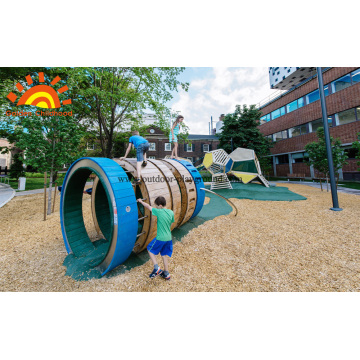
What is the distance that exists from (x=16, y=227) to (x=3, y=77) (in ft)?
34.8

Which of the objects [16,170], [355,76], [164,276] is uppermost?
[355,76]

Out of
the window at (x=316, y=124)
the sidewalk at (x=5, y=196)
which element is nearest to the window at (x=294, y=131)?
the window at (x=316, y=124)

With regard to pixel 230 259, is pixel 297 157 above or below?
above

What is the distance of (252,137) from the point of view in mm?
21000

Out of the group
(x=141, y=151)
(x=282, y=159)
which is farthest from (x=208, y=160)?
(x=282, y=159)

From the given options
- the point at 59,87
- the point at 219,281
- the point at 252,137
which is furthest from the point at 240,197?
the point at 252,137

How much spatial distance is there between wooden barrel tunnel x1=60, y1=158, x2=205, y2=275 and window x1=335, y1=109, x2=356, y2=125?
64.6 ft

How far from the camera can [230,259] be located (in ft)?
11.5

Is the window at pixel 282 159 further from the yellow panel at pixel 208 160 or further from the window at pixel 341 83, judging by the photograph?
the yellow panel at pixel 208 160

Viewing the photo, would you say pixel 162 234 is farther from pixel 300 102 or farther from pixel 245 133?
pixel 300 102

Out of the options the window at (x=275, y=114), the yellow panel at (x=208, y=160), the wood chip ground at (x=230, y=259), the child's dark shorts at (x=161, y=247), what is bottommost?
the wood chip ground at (x=230, y=259)

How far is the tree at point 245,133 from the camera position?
20781 mm

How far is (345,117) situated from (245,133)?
9346 mm

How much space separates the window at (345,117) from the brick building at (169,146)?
18149 millimetres
